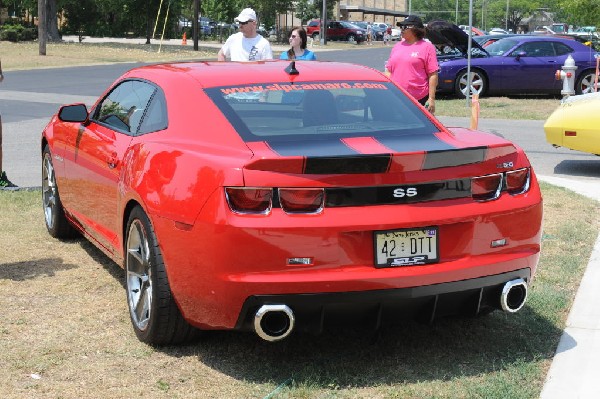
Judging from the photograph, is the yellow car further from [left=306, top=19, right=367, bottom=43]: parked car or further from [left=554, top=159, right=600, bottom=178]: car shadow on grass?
[left=306, top=19, right=367, bottom=43]: parked car

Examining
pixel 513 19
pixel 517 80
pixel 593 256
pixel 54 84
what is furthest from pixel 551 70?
pixel 513 19

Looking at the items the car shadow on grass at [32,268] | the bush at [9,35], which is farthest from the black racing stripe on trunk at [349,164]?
the bush at [9,35]

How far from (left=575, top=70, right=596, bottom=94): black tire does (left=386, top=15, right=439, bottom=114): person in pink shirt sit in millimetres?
13357

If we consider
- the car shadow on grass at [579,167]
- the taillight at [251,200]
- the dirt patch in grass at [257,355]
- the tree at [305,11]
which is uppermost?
the tree at [305,11]

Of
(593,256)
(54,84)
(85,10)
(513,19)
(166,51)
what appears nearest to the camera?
(593,256)

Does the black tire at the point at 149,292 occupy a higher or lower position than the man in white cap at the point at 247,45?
lower

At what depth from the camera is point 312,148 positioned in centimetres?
474

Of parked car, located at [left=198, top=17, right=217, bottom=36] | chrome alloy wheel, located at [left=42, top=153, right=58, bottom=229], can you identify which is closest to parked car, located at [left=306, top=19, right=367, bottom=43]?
parked car, located at [left=198, top=17, right=217, bottom=36]

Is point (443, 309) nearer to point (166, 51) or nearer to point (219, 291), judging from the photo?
point (219, 291)

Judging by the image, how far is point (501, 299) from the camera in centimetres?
495

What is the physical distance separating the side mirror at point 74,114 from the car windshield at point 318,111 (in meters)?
1.66

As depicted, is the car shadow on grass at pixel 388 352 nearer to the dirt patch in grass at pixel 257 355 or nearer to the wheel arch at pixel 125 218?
the dirt patch in grass at pixel 257 355

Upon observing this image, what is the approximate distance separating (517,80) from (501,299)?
18379mm

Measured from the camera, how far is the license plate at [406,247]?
181 inches
